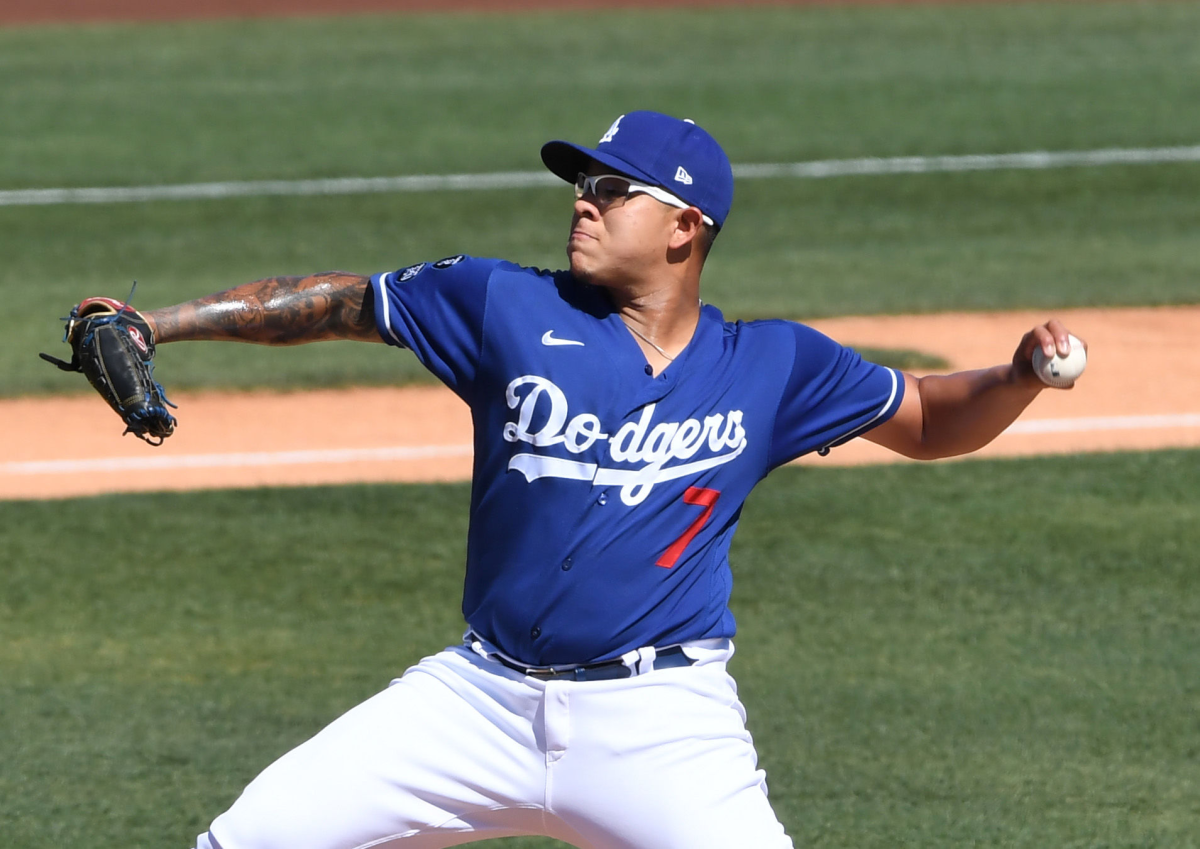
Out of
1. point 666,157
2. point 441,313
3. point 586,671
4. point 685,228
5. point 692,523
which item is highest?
point 666,157

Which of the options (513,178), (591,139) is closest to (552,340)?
(513,178)

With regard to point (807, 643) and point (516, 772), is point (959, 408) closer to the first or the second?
point (516, 772)

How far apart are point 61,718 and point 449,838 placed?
263 cm

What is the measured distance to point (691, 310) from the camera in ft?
12.5

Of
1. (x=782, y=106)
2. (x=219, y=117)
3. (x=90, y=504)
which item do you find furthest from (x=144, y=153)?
(x=90, y=504)

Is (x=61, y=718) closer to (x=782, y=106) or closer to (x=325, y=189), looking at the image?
(x=325, y=189)

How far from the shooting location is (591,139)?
1562 centimetres

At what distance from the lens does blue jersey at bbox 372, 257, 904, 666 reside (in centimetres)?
356

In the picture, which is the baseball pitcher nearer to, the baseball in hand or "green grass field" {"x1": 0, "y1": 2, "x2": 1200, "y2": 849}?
the baseball in hand

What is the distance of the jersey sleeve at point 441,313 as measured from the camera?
3742 mm

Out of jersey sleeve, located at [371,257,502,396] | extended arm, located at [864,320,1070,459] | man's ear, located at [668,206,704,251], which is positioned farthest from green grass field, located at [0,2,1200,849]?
man's ear, located at [668,206,704,251]

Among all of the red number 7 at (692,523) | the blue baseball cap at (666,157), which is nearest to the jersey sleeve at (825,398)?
the red number 7 at (692,523)

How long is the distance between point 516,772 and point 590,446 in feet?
2.13

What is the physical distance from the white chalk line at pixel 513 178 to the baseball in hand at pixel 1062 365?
11.2 metres
